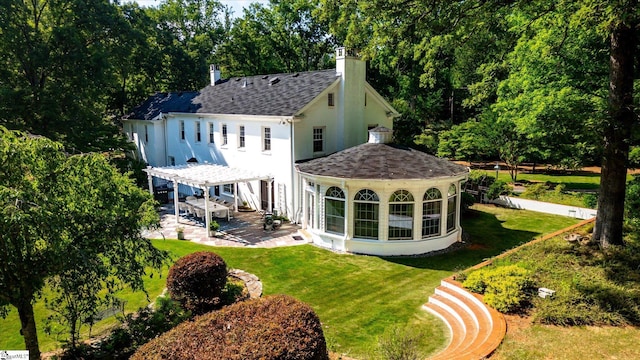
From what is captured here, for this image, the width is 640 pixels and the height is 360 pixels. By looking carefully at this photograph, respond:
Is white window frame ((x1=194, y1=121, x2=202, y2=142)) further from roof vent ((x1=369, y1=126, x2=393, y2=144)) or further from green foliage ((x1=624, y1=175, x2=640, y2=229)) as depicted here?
green foliage ((x1=624, y1=175, x2=640, y2=229))

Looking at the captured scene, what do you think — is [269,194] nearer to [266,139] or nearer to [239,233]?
[266,139]

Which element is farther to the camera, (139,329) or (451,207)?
(451,207)

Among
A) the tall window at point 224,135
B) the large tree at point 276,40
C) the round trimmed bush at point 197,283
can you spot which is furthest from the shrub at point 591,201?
the large tree at point 276,40

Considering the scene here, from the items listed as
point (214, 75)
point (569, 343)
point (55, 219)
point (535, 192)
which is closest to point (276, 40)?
point (214, 75)

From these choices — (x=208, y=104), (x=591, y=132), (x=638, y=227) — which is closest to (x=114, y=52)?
(x=208, y=104)

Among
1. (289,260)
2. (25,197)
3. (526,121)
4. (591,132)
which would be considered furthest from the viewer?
(526,121)

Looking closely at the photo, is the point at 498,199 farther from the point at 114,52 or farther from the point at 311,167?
the point at 114,52
